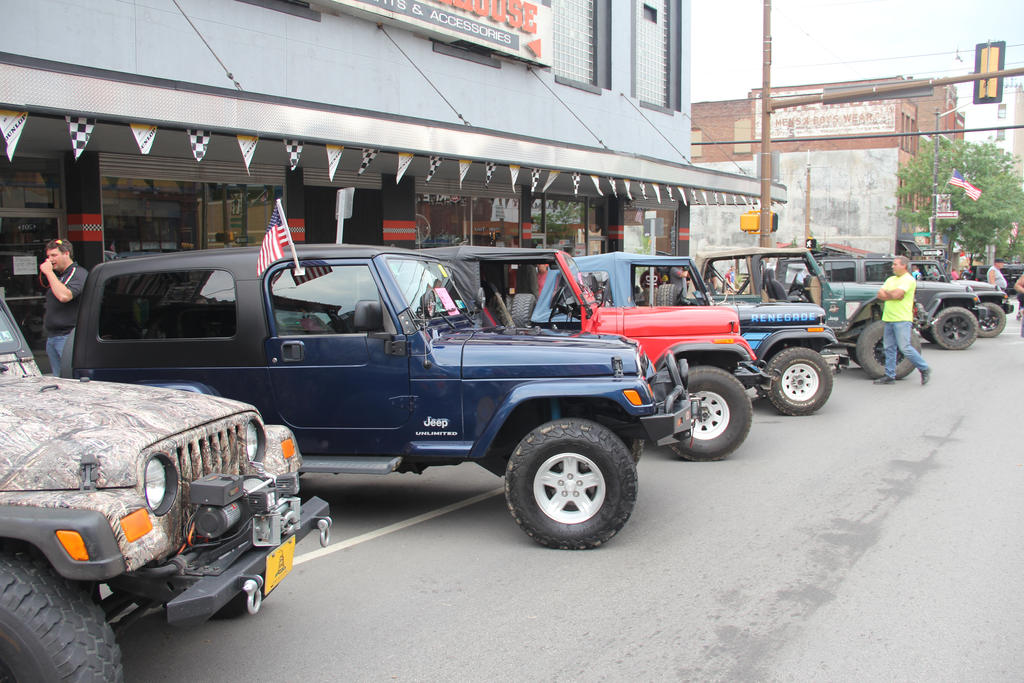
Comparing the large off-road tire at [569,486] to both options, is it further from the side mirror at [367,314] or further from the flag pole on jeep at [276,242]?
the flag pole on jeep at [276,242]

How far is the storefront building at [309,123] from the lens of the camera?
34.9 ft

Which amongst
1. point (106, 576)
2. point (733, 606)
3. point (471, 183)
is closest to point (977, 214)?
point (471, 183)

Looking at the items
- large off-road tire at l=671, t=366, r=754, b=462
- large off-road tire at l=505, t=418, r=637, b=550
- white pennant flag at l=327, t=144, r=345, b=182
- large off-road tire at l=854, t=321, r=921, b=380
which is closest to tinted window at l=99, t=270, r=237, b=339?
large off-road tire at l=505, t=418, r=637, b=550

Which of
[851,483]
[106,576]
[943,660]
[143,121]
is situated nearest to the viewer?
[106,576]

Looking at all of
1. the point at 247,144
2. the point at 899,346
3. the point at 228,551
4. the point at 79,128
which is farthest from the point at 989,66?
the point at 228,551

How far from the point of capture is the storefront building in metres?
10.6

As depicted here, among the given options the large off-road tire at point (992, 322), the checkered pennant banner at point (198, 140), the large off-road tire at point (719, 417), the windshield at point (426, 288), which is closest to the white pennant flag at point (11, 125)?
the checkered pennant banner at point (198, 140)

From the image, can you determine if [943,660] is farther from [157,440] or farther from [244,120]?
[244,120]

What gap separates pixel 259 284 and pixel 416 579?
2.36m

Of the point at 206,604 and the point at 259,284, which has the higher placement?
the point at 259,284

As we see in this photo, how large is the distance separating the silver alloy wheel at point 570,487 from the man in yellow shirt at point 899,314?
8.28m

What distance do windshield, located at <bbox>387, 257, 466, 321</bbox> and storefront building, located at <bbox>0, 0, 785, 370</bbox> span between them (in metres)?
1.73

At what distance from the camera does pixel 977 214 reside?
42.3 metres

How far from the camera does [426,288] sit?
5949mm
